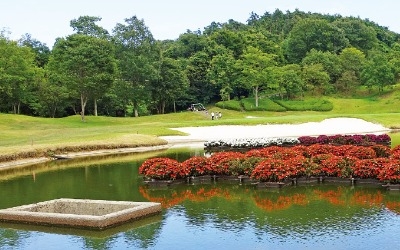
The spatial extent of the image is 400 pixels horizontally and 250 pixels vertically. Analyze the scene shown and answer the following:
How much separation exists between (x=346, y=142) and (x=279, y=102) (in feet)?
193

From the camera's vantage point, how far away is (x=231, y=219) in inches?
738

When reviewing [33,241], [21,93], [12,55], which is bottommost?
[33,241]

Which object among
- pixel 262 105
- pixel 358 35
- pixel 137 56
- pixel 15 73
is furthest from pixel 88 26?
pixel 358 35

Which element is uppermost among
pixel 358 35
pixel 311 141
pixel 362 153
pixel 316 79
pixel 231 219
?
pixel 358 35

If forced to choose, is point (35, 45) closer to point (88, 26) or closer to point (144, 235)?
point (88, 26)

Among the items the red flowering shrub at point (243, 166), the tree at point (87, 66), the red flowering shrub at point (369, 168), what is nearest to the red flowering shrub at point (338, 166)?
the red flowering shrub at point (369, 168)

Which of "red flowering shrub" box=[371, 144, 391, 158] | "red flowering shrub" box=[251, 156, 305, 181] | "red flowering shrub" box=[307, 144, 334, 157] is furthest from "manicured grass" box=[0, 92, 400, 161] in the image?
"red flowering shrub" box=[251, 156, 305, 181]

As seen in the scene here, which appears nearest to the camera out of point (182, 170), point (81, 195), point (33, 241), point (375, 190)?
point (33, 241)

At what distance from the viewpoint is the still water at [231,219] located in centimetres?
1577

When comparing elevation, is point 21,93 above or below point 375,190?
above

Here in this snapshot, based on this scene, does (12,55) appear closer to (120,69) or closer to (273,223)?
(120,69)

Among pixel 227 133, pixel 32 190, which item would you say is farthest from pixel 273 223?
pixel 227 133

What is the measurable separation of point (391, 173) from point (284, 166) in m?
4.53

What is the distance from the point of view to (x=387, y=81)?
105m
